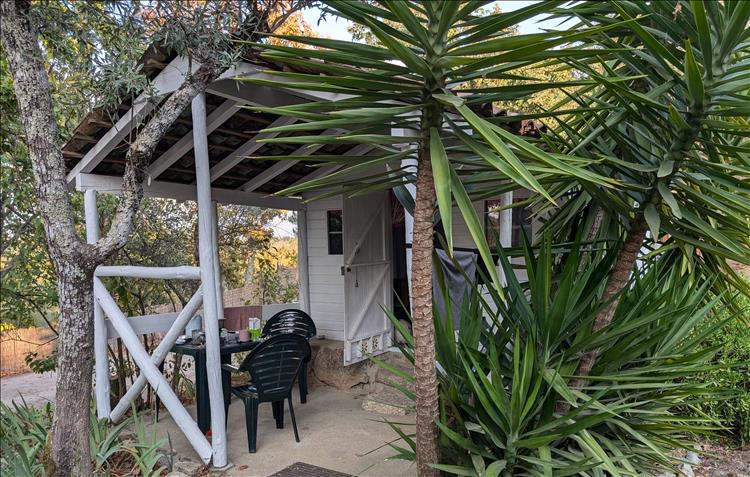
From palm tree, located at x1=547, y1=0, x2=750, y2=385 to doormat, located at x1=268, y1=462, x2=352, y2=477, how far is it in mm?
2044

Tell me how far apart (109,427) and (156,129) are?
2.72 metres

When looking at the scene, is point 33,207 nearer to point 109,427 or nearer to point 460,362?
point 109,427

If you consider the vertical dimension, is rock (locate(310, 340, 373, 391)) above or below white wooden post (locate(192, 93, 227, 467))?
below

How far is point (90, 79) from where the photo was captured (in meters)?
3.44

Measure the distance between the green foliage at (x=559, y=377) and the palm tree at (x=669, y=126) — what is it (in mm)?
147

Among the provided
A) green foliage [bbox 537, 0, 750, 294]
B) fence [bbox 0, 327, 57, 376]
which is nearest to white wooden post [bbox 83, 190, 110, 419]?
green foliage [bbox 537, 0, 750, 294]

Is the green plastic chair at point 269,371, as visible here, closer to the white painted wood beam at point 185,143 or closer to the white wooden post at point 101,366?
the white wooden post at point 101,366

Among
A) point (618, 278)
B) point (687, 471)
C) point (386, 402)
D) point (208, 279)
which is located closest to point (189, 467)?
point (208, 279)

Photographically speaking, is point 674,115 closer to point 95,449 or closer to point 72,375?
point 72,375

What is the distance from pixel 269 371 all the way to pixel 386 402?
1.56 metres

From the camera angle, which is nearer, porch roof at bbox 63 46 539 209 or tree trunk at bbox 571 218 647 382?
tree trunk at bbox 571 218 647 382

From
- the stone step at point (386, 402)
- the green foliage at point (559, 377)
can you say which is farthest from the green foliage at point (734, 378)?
the stone step at point (386, 402)

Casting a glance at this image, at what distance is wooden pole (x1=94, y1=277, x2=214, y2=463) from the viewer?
13.2 ft

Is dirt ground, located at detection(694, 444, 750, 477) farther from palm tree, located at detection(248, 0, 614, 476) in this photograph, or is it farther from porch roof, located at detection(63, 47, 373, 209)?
porch roof, located at detection(63, 47, 373, 209)
